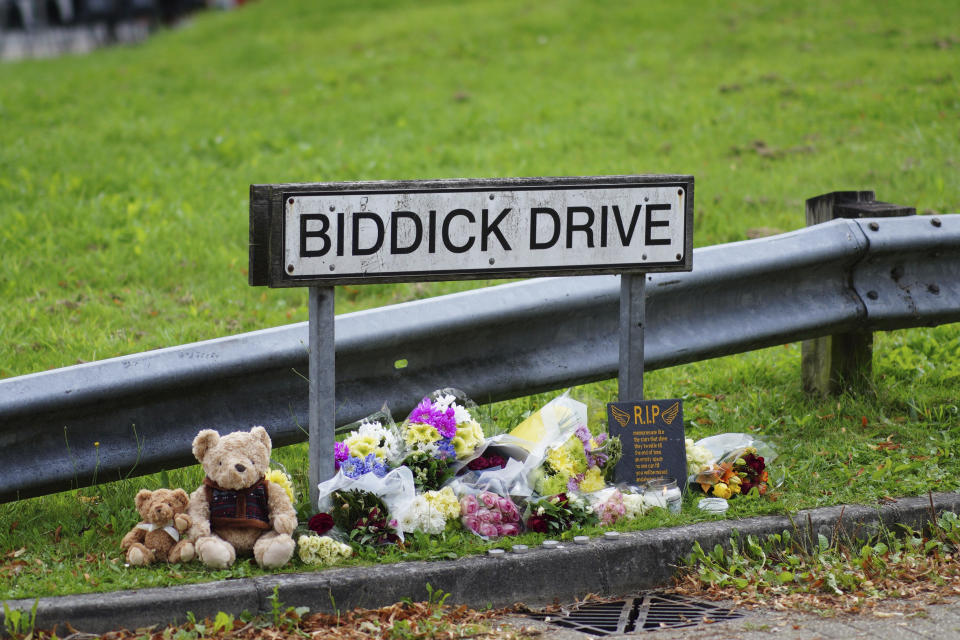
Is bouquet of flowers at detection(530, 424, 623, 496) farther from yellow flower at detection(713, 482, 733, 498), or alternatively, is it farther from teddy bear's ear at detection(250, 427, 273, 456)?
teddy bear's ear at detection(250, 427, 273, 456)

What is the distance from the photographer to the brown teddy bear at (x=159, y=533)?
331 centimetres

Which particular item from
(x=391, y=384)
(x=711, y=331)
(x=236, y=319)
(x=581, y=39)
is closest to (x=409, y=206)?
(x=391, y=384)

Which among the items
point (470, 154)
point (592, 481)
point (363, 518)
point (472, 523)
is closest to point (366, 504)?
point (363, 518)

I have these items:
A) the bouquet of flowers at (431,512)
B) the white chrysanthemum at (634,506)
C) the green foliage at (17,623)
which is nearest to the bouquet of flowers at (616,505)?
the white chrysanthemum at (634,506)

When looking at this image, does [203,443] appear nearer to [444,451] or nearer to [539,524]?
[444,451]

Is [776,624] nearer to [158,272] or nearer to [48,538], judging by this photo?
[48,538]

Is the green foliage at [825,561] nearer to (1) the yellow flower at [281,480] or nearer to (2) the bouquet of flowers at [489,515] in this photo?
(2) the bouquet of flowers at [489,515]

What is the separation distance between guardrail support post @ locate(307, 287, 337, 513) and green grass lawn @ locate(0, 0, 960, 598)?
475 millimetres

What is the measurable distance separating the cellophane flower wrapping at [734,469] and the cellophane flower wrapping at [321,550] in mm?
1452

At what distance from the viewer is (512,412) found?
4.84 meters

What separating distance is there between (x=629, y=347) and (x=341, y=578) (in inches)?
57.1

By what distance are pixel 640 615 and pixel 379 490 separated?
38.6 inches

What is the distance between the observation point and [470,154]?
8766 millimetres

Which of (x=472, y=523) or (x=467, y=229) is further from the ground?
(x=467, y=229)
